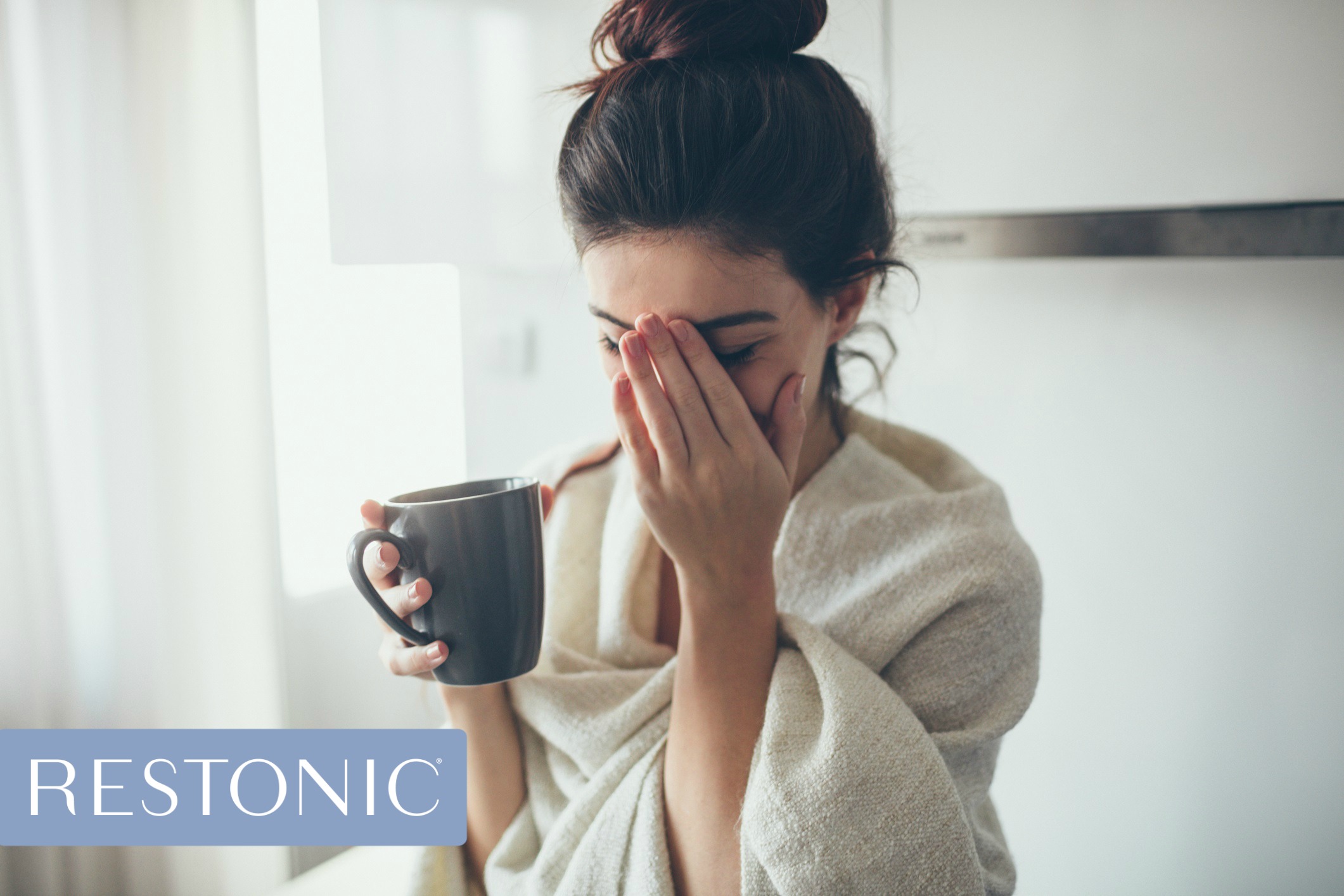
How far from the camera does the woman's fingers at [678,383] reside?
0.61m

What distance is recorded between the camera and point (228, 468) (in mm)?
1227

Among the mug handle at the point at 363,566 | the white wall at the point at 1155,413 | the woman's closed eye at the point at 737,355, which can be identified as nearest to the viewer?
the mug handle at the point at 363,566

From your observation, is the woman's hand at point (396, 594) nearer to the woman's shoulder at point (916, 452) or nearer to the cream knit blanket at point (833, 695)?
the cream knit blanket at point (833, 695)

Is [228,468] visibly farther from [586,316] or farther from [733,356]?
[733,356]

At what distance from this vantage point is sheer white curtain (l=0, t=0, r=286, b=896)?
1.05m

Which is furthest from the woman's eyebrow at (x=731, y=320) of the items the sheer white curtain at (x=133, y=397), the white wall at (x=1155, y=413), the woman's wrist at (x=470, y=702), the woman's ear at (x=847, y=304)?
the sheer white curtain at (x=133, y=397)

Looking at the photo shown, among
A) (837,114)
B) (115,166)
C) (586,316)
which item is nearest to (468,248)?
(586,316)

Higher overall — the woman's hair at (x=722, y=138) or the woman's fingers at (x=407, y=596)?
the woman's hair at (x=722, y=138)

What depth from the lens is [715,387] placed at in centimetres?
63

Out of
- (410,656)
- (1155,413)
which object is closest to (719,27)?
(410,656)

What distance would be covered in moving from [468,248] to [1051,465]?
79cm

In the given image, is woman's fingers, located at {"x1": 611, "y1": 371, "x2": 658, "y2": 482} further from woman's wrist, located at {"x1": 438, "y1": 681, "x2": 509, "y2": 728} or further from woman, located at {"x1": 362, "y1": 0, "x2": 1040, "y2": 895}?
woman's wrist, located at {"x1": 438, "y1": 681, "x2": 509, "y2": 728}

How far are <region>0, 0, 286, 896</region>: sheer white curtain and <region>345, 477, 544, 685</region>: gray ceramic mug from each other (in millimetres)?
739

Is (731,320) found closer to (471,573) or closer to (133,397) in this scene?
(471,573)
